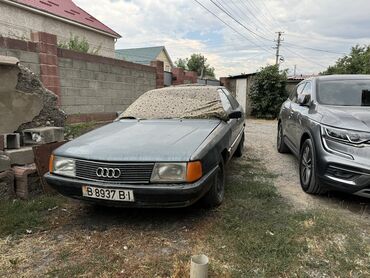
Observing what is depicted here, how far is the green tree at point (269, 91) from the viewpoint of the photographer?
1495cm

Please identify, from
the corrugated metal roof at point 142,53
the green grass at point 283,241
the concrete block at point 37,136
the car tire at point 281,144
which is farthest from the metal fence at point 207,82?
the corrugated metal roof at point 142,53

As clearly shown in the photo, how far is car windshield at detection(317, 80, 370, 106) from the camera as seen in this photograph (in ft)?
14.1

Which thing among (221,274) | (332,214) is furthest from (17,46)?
(332,214)

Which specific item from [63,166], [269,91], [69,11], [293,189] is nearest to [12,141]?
[63,166]

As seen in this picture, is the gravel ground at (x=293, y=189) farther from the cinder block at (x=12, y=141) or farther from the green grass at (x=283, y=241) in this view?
the cinder block at (x=12, y=141)

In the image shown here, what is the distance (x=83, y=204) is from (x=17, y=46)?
3.25m

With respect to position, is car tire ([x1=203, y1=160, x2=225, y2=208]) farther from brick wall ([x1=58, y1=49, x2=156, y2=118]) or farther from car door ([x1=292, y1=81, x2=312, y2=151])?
brick wall ([x1=58, y1=49, x2=156, y2=118])

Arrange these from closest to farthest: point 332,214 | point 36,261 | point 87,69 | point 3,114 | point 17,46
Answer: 1. point 36,261
2. point 332,214
3. point 3,114
4. point 17,46
5. point 87,69

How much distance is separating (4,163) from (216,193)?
2.56 m

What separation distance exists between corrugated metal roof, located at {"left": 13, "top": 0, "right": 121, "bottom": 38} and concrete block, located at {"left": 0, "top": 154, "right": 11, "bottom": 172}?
13.2 metres

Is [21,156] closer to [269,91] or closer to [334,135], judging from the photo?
[334,135]

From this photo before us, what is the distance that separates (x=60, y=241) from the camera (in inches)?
115

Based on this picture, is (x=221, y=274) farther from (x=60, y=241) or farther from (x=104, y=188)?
(x=60, y=241)

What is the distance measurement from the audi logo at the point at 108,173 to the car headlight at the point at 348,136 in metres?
2.39
